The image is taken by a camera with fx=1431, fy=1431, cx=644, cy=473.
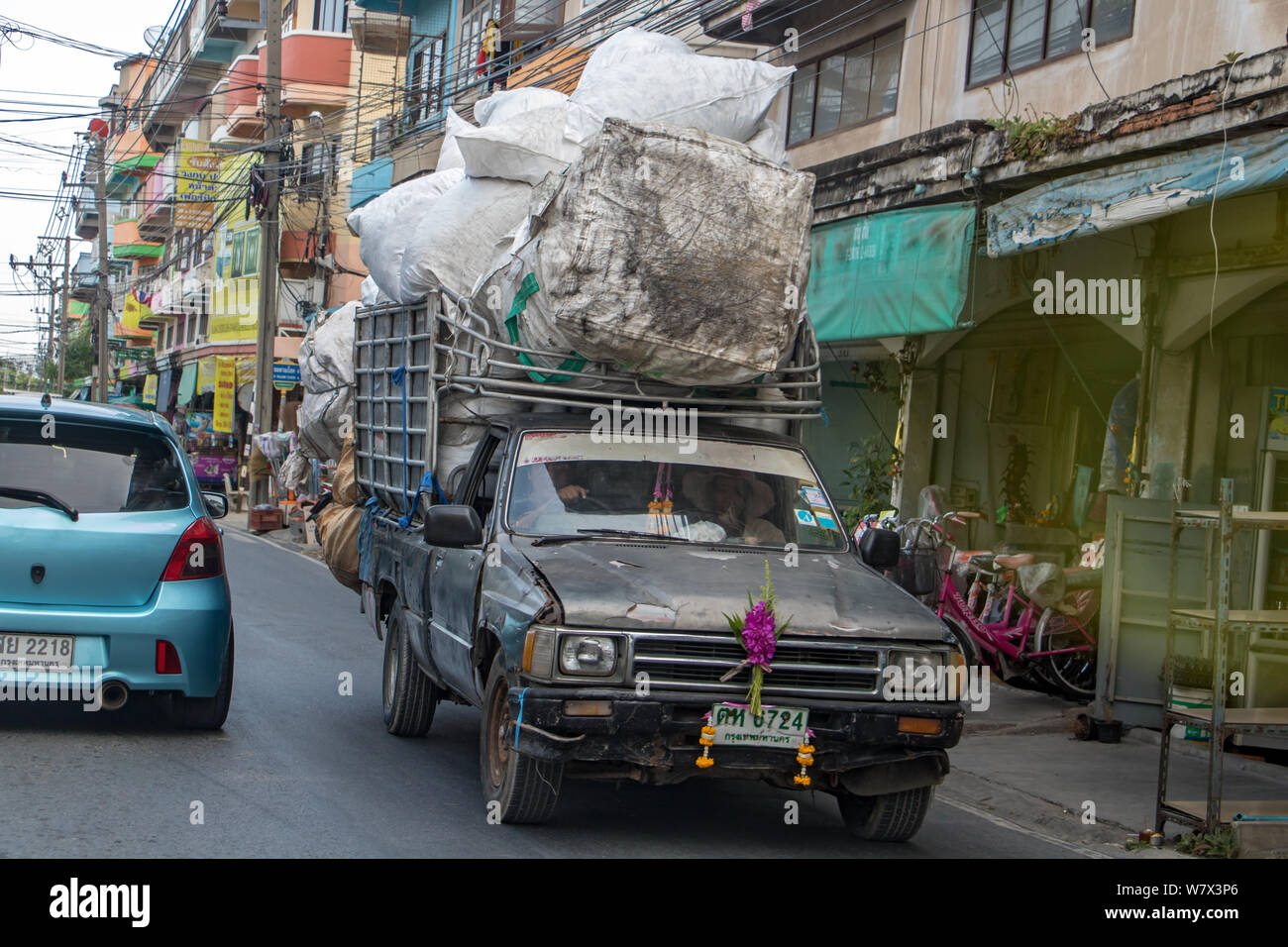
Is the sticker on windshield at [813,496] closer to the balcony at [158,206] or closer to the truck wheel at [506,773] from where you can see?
the truck wheel at [506,773]

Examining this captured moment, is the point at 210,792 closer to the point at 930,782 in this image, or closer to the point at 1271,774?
the point at 930,782

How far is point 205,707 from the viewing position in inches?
308

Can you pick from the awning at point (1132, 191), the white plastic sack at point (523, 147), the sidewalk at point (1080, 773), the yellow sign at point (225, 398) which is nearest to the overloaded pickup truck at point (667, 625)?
the sidewalk at point (1080, 773)

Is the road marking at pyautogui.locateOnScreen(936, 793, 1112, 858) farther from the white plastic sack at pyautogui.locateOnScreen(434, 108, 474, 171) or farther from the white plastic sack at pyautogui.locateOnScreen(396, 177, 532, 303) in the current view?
the white plastic sack at pyautogui.locateOnScreen(434, 108, 474, 171)

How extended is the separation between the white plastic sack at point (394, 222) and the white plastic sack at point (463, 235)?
0.38m

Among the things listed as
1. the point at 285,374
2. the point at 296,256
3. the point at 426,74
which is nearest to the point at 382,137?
the point at 426,74

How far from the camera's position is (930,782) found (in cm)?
608

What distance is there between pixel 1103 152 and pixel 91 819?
27.3ft

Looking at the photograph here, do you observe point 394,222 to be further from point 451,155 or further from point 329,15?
point 329,15

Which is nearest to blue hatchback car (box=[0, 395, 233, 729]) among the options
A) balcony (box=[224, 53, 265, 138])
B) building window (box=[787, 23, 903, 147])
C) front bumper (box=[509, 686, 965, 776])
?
front bumper (box=[509, 686, 965, 776])

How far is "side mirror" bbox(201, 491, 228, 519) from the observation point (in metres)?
8.00

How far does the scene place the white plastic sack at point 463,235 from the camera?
8.75m

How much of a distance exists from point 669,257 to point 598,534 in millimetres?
1393

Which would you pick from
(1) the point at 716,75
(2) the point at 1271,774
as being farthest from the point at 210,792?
(2) the point at 1271,774
